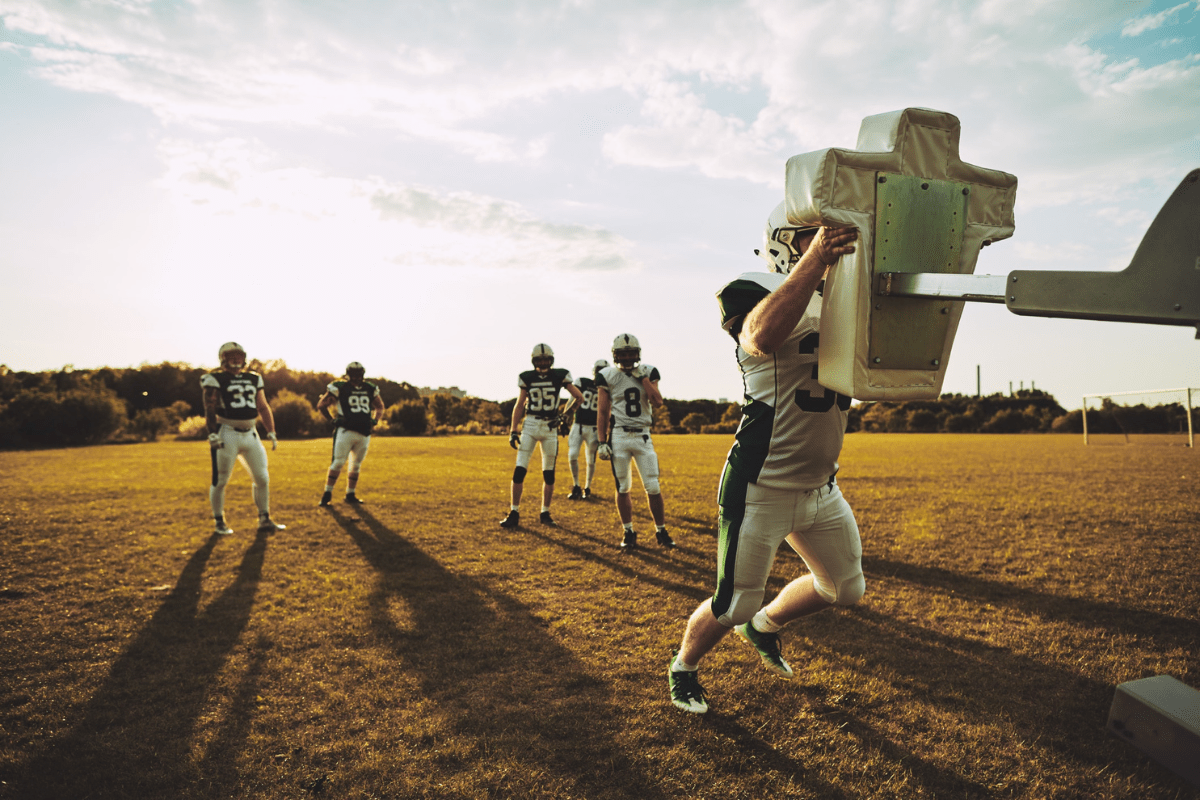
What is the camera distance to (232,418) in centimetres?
798

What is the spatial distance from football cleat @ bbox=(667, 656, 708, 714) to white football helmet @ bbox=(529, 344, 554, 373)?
6.15 metres

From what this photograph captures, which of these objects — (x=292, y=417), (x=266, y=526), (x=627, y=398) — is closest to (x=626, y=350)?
(x=627, y=398)

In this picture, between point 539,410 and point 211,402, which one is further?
point 539,410

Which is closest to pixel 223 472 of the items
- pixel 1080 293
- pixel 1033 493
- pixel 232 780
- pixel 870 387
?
pixel 232 780

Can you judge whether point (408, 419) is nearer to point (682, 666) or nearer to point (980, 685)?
point (682, 666)

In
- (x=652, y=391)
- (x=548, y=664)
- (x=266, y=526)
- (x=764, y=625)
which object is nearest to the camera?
(x=764, y=625)

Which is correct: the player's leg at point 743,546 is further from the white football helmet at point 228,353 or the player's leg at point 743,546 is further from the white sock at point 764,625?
the white football helmet at point 228,353

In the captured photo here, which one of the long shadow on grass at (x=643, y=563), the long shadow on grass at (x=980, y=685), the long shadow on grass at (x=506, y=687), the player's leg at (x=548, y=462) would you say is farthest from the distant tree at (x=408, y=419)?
the long shadow on grass at (x=980, y=685)

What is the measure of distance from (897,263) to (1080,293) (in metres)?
0.60

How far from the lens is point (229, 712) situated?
3.54 meters

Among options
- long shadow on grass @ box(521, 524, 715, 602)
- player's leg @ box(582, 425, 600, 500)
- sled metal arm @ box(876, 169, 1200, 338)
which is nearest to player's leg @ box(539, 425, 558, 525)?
long shadow on grass @ box(521, 524, 715, 602)

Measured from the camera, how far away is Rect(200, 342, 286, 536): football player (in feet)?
26.1

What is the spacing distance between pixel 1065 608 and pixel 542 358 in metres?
6.63

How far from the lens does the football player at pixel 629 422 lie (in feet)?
25.3
